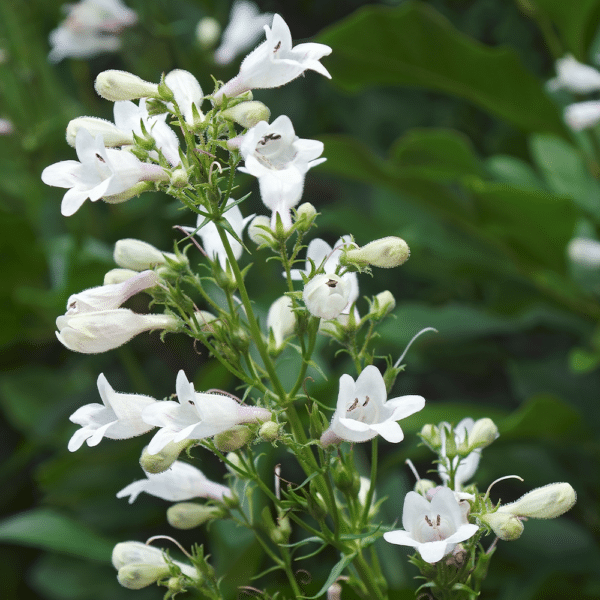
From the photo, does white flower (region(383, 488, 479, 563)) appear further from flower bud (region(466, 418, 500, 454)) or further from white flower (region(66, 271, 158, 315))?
white flower (region(66, 271, 158, 315))

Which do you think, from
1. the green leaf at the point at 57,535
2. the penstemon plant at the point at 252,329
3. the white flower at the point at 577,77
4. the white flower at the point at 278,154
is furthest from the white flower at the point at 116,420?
the white flower at the point at 577,77

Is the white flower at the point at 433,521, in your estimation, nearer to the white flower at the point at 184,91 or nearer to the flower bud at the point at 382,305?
the flower bud at the point at 382,305

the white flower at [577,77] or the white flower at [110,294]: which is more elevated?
the white flower at [110,294]

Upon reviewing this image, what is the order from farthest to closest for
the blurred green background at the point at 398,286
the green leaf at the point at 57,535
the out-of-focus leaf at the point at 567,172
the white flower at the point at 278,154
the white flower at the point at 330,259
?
the out-of-focus leaf at the point at 567,172, the blurred green background at the point at 398,286, the green leaf at the point at 57,535, the white flower at the point at 330,259, the white flower at the point at 278,154

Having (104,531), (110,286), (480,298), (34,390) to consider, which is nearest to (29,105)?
(34,390)

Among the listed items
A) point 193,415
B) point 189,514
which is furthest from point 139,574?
point 193,415

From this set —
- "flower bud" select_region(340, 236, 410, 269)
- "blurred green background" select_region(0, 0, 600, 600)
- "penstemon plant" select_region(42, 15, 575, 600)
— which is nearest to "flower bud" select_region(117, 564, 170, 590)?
"penstemon plant" select_region(42, 15, 575, 600)

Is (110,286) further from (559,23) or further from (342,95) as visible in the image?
(342,95)
